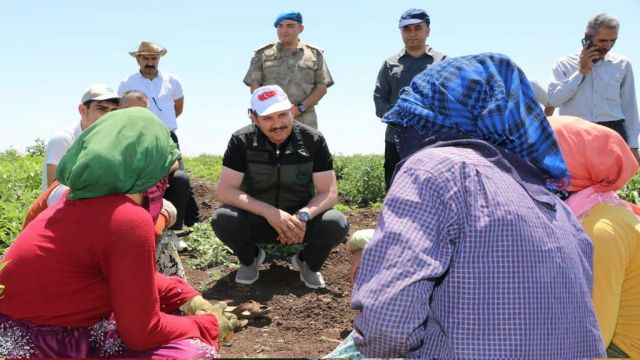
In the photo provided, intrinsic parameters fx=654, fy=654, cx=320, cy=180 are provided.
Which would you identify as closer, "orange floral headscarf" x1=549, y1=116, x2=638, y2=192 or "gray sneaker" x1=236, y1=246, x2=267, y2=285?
"orange floral headscarf" x1=549, y1=116, x2=638, y2=192

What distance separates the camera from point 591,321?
175 cm

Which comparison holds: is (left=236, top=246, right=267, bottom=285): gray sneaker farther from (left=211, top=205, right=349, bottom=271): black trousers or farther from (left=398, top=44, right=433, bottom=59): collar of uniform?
(left=398, top=44, right=433, bottom=59): collar of uniform

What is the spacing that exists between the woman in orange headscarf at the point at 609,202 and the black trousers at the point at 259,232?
266 centimetres

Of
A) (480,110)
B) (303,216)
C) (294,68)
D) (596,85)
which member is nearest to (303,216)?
(303,216)

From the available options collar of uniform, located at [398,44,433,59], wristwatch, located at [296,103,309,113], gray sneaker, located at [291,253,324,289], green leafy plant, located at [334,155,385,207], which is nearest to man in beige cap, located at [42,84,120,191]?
gray sneaker, located at [291,253,324,289]

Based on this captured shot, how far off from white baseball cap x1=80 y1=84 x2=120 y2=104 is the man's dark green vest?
3.48 ft

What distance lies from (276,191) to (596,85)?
325 centimetres

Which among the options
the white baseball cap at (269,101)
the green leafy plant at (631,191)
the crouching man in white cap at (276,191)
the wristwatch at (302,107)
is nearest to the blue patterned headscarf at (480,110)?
the white baseball cap at (269,101)

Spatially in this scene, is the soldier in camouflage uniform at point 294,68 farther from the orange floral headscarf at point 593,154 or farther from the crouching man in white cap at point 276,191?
the orange floral headscarf at point 593,154

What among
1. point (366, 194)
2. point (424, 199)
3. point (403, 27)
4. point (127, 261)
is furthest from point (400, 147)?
point (366, 194)

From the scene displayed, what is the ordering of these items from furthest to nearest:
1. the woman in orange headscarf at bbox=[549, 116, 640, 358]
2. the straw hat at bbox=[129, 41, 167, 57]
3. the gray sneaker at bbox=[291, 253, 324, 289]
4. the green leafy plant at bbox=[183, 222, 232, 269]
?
the straw hat at bbox=[129, 41, 167, 57] → the green leafy plant at bbox=[183, 222, 232, 269] → the gray sneaker at bbox=[291, 253, 324, 289] → the woman in orange headscarf at bbox=[549, 116, 640, 358]

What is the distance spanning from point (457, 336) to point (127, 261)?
1185 millimetres

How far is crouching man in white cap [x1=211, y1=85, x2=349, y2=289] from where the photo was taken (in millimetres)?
4820

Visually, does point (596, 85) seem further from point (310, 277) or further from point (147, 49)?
point (147, 49)
